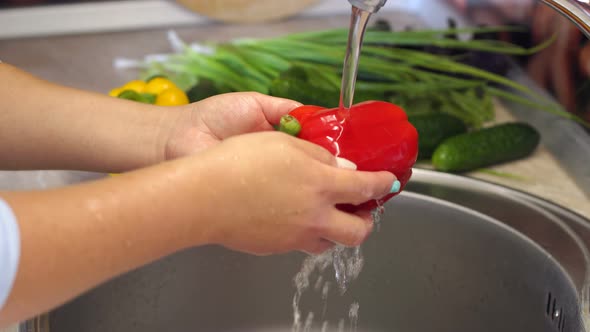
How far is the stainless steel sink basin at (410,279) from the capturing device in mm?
931

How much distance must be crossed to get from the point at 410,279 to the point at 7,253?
678mm

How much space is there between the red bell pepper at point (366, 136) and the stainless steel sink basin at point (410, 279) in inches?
11.9


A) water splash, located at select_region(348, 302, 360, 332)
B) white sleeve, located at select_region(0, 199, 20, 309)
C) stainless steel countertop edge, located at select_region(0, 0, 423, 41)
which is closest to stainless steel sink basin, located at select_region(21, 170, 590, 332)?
water splash, located at select_region(348, 302, 360, 332)

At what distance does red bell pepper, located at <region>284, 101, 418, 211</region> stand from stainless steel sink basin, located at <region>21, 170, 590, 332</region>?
30cm

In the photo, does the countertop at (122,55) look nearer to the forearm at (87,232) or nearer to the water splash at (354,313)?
the water splash at (354,313)

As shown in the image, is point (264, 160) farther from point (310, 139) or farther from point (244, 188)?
point (310, 139)

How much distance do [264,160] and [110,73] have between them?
1047 mm

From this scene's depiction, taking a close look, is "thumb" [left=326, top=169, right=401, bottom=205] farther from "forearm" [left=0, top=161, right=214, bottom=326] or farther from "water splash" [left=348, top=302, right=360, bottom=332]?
"water splash" [left=348, top=302, right=360, bottom=332]

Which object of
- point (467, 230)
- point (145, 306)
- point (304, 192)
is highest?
point (304, 192)

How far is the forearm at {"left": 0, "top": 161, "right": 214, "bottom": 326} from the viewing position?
0.49m

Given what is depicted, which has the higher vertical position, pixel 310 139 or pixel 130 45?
pixel 310 139

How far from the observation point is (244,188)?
561 millimetres

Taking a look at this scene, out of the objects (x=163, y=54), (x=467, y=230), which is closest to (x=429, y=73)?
(x=467, y=230)

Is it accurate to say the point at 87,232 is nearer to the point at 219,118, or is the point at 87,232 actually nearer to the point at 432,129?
the point at 219,118
